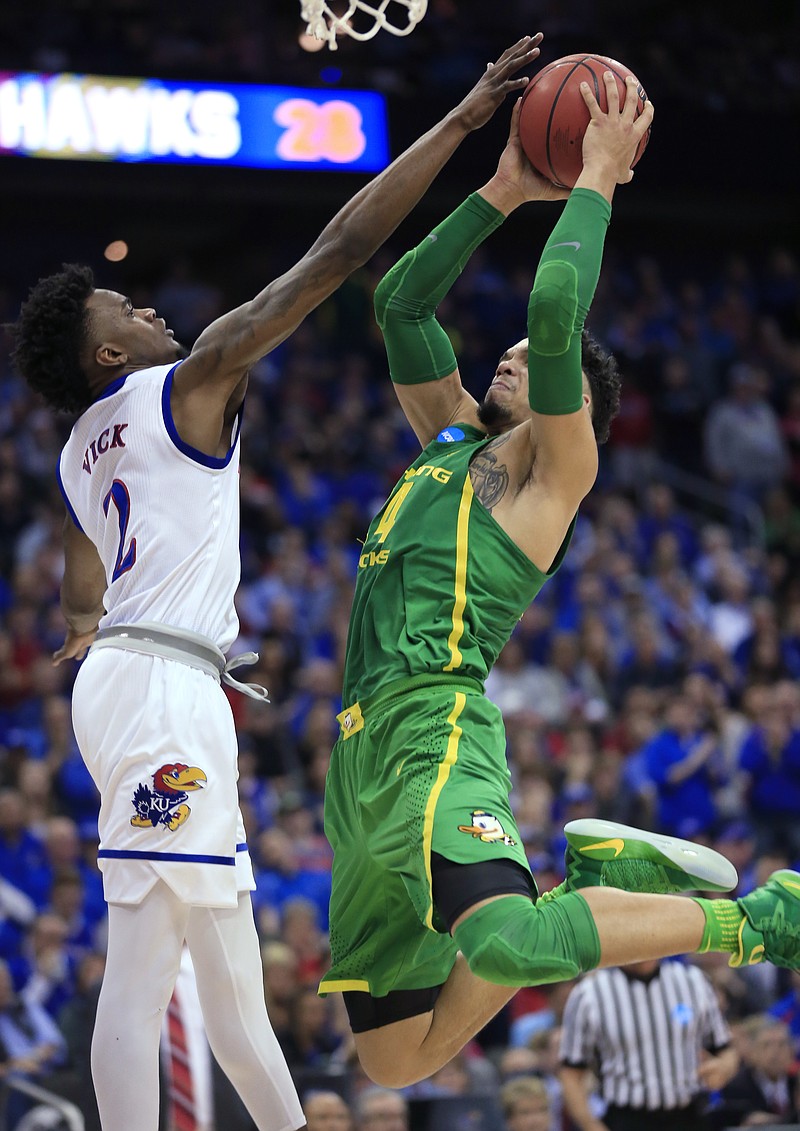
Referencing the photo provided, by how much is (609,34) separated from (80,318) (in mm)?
14864

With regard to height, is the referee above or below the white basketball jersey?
below

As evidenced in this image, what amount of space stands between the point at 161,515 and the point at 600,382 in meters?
1.43

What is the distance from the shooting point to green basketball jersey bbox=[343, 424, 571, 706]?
4469 millimetres

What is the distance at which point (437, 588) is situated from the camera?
4.50 meters

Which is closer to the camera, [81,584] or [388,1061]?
[388,1061]

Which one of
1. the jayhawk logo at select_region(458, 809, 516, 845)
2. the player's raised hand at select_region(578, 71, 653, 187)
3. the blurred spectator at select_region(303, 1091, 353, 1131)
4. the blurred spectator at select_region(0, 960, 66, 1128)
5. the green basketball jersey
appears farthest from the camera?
the blurred spectator at select_region(0, 960, 66, 1128)

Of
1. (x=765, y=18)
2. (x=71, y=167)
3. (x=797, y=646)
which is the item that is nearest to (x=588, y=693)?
(x=797, y=646)

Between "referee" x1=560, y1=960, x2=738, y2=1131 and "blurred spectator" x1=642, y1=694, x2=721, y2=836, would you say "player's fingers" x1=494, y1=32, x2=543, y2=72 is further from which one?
"blurred spectator" x1=642, y1=694, x2=721, y2=836

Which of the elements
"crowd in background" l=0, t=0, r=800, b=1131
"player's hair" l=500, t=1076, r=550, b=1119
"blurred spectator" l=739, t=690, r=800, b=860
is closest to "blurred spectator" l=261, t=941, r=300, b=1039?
"crowd in background" l=0, t=0, r=800, b=1131

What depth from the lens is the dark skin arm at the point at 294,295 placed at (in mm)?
4367

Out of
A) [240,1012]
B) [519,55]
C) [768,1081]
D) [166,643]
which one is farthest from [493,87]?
[768,1081]

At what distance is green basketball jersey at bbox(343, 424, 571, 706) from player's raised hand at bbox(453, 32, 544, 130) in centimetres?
98

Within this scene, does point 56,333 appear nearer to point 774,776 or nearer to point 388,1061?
point 388,1061

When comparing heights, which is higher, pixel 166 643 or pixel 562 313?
pixel 562 313
